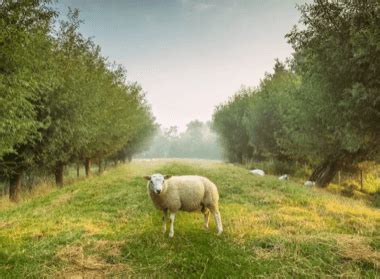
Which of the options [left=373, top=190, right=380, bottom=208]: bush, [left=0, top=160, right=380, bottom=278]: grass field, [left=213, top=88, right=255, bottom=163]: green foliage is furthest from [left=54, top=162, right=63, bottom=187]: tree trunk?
[left=213, top=88, right=255, bottom=163]: green foliage

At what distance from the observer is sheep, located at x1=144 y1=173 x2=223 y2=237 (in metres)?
10.6

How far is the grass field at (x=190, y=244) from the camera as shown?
8102mm

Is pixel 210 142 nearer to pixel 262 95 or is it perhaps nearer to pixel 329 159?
pixel 262 95

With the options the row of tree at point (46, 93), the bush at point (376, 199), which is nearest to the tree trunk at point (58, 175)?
the row of tree at point (46, 93)

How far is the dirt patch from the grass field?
2cm

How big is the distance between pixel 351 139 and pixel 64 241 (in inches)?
535

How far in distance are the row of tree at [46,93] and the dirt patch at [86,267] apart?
714 cm

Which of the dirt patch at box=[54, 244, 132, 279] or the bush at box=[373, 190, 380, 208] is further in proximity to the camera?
the bush at box=[373, 190, 380, 208]

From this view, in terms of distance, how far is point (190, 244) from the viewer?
31.7ft

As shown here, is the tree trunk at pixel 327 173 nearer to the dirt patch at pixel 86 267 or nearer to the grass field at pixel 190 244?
the grass field at pixel 190 244

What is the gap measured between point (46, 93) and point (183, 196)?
527 inches

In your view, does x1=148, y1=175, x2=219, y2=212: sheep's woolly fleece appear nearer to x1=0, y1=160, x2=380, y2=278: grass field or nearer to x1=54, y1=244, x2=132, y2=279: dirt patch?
x1=0, y1=160, x2=380, y2=278: grass field

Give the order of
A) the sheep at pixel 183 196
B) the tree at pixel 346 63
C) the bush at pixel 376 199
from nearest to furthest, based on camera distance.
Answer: the sheep at pixel 183 196 → the tree at pixel 346 63 → the bush at pixel 376 199

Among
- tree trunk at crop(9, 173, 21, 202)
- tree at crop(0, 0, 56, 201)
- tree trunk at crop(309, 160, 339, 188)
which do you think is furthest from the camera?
tree trunk at crop(309, 160, 339, 188)
